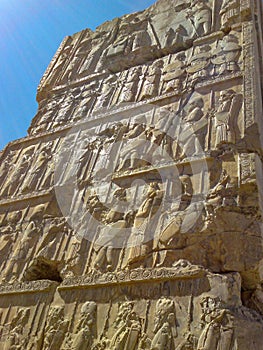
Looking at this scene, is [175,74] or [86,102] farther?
[86,102]

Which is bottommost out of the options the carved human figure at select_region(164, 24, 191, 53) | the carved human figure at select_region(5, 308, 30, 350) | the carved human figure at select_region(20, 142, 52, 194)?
the carved human figure at select_region(5, 308, 30, 350)

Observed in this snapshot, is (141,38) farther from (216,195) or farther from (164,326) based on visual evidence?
(164,326)

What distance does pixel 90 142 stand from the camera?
851 centimetres

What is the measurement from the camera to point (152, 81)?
9.10 meters

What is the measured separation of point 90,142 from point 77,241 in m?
2.53

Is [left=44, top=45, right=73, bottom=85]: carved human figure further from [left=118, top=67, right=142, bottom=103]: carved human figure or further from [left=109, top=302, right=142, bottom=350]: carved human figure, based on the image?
[left=109, top=302, right=142, bottom=350]: carved human figure

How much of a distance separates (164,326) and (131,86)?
5.94 meters

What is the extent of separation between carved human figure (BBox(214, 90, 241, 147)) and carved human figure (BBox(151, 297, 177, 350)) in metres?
2.78

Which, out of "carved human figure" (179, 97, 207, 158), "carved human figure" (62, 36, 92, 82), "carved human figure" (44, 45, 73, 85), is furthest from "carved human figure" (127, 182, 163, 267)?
"carved human figure" (44, 45, 73, 85)

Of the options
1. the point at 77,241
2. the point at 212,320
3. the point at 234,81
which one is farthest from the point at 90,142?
the point at 212,320

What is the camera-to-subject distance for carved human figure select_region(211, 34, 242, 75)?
8023 mm

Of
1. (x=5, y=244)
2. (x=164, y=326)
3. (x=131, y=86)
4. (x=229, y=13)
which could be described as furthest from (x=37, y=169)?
(x=229, y=13)

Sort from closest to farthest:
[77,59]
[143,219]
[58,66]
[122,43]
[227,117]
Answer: [143,219] < [227,117] < [122,43] < [77,59] < [58,66]

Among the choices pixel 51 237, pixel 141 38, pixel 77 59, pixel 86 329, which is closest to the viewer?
pixel 86 329
